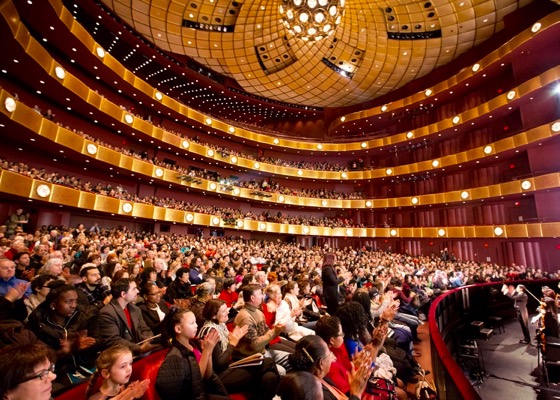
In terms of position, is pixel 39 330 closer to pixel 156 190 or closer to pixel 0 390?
pixel 0 390

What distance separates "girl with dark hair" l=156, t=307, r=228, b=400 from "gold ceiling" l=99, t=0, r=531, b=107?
17.6 meters

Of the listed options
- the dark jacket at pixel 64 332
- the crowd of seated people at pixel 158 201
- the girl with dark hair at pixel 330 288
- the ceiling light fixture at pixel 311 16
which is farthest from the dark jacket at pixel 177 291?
the ceiling light fixture at pixel 311 16

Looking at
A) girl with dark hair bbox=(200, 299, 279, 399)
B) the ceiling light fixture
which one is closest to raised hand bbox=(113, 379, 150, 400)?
girl with dark hair bbox=(200, 299, 279, 399)

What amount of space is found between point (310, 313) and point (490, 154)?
15.4 metres

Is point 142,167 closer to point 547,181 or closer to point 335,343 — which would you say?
point 335,343

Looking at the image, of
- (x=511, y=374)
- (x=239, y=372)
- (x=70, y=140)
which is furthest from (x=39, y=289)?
(x=70, y=140)

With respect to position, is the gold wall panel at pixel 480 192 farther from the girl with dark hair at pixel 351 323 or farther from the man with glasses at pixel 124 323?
the man with glasses at pixel 124 323

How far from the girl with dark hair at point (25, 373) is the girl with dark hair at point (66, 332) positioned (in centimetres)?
101

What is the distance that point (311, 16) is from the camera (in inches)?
550

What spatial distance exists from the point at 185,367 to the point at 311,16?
1567cm

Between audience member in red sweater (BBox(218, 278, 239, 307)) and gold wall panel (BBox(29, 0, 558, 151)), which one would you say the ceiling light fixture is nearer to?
gold wall panel (BBox(29, 0, 558, 151))

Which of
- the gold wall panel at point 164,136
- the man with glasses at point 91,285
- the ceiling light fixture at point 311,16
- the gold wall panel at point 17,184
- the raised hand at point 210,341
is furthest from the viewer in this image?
the gold wall panel at point 164,136

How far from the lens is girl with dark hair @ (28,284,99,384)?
220cm

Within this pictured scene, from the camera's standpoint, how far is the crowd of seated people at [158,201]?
10.3m
